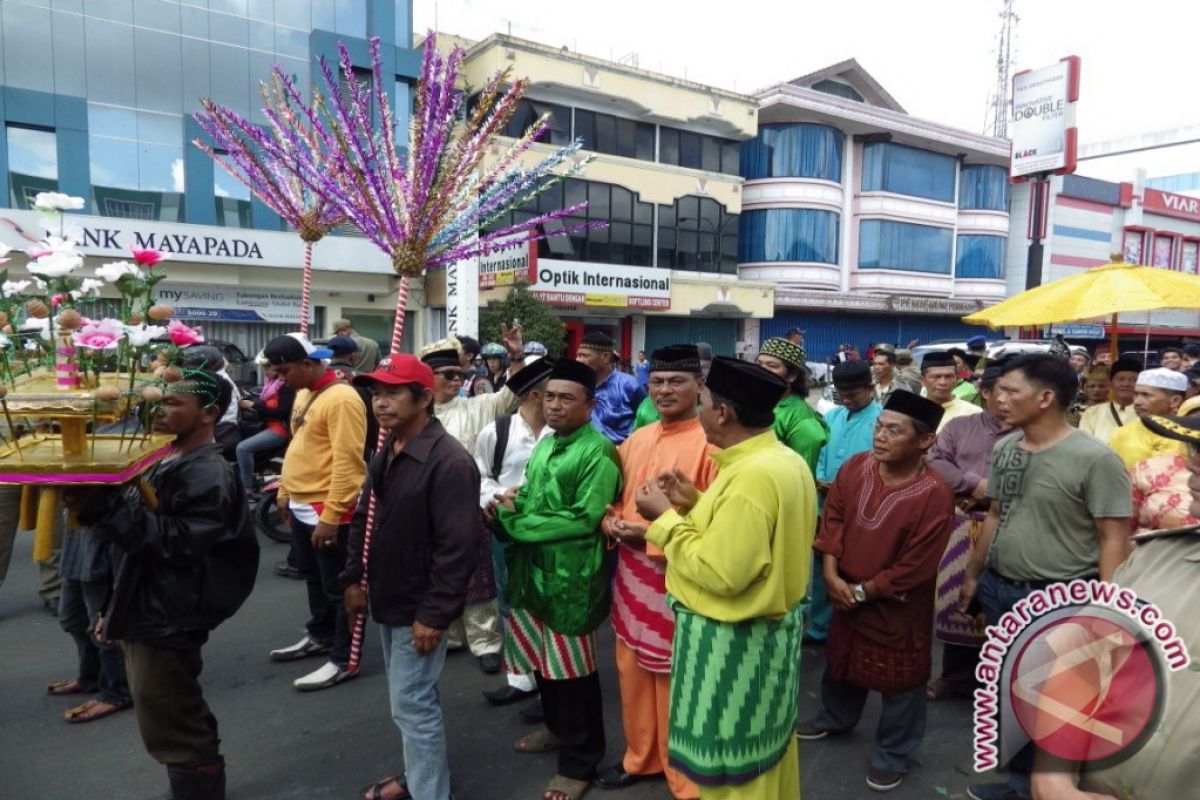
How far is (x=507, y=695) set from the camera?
400cm

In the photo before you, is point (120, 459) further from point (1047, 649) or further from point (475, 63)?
point (475, 63)

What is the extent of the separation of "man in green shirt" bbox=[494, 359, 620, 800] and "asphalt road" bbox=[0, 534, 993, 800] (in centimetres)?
32

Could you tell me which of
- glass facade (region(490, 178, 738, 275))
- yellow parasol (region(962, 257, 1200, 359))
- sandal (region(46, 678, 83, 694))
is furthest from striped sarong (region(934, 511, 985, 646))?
glass facade (region(490, 178, 738, 275))

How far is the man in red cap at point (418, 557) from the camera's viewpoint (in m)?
2.81

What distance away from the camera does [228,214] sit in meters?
16.0

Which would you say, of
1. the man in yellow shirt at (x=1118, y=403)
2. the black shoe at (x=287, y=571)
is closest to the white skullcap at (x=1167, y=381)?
the man in yellow shirt at (x=1118, y=403)

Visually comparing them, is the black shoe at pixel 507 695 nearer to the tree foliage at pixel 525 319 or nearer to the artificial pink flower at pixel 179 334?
the artificial pink flower at pixel 179 334

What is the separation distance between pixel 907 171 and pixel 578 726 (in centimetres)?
2844

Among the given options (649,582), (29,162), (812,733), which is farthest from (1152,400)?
(29,162)

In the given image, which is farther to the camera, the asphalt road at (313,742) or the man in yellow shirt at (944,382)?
the man in yellow shirt at (944,382)

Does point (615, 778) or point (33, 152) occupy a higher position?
point (33, 152)

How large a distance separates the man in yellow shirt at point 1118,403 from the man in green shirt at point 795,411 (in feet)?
7.05

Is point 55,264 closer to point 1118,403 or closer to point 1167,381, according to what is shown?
point 1167,381

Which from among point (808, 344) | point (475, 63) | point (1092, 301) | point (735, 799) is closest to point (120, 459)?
point (735, 799)
